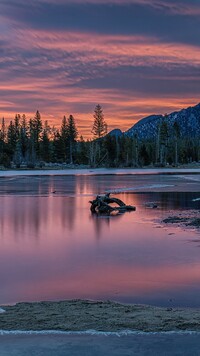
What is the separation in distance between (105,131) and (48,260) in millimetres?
126404

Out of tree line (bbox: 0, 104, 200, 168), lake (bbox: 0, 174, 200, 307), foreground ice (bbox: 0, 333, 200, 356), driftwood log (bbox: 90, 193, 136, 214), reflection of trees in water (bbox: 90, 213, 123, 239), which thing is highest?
tree line (bbox: 0, 104, 200, 168)

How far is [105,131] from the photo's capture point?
13762 cm

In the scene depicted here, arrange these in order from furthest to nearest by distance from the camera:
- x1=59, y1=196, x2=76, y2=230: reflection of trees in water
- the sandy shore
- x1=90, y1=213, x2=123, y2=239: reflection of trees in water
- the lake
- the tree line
→ the tree line, x1=59, y1=196, x2=76, y2=230: reflection of trees in water, x1=90, y1=213, x2=123, y2=239: reflection of trees in water, the lake, the sandy shore

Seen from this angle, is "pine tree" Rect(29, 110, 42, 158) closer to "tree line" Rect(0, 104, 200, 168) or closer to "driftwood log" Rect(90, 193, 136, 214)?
"tree line" Rect(0, 104, 200, 168)

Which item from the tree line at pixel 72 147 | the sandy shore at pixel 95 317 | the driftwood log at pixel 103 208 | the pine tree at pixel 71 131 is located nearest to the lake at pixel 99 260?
the sandy shore at pixel 95 317

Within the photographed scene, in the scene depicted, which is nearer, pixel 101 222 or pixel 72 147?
pixel 101 222

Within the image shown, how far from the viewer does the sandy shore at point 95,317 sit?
693 cm

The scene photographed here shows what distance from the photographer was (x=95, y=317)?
743cm

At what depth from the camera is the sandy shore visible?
6926mm

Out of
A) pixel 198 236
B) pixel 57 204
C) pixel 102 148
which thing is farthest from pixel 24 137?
pixel 198 236

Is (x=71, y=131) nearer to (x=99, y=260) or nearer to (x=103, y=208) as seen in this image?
(x=103, y=208)

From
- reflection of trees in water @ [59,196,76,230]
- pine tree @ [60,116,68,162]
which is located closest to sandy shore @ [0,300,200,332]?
reflection of trees in water @ [59,196,76,230]

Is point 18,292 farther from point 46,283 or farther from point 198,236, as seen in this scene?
point 198,236

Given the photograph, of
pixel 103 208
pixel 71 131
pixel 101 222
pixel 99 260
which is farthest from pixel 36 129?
pixel 99 260
